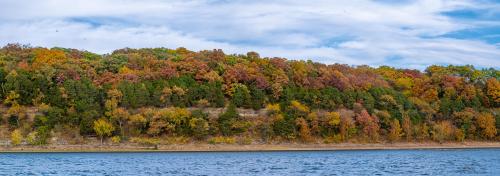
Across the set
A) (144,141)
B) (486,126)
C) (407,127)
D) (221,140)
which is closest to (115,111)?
(144,141)

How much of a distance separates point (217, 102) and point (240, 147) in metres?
15.1

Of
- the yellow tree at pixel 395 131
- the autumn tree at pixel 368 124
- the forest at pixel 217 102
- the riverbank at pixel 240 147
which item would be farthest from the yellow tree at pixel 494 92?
the autumn tree at pixel 368 124

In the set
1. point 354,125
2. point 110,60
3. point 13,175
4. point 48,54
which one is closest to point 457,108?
point 354,125

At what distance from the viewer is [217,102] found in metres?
155

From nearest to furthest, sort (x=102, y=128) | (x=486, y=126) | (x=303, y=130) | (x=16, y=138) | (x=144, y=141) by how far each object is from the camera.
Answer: (x=16, y=138) → (x=102, y=128) → (x=144, y=141) → (x=303, y=130) → (x=486, y=126)

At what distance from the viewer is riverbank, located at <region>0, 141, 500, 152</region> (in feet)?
439

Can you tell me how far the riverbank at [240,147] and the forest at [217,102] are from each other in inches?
52.9

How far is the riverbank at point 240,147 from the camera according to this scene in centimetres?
13388

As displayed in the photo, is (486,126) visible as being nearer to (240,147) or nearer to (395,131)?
(395,131)

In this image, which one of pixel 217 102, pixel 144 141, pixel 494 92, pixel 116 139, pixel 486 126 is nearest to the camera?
pixel 116 139

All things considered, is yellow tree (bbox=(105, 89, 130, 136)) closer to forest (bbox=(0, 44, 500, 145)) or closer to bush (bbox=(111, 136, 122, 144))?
forest (bbox=(0, 44, 500, 145))

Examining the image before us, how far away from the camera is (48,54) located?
160875mm

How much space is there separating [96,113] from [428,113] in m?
73.7

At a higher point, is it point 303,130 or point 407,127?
point 407,127
